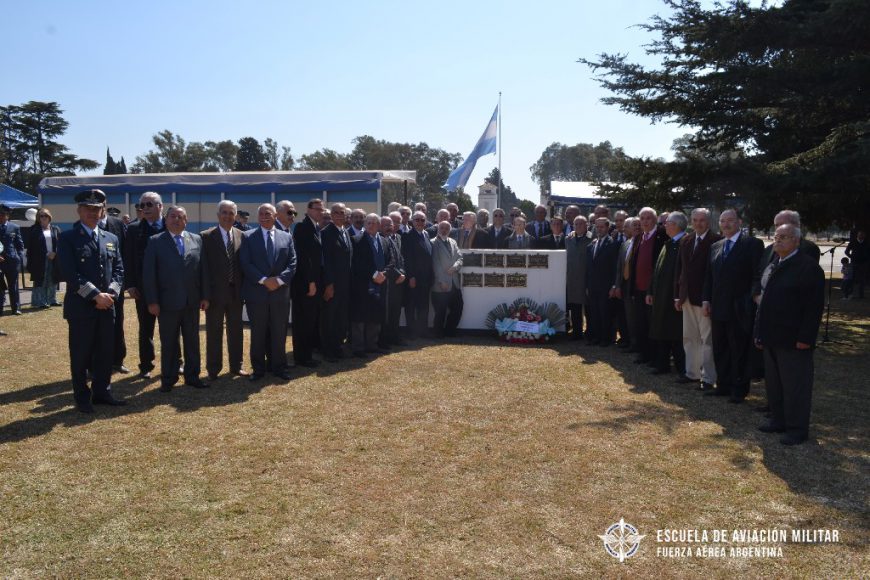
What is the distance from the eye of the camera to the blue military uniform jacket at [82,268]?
628 centimetres

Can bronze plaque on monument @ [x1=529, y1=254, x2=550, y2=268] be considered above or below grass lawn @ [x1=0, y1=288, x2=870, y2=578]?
above

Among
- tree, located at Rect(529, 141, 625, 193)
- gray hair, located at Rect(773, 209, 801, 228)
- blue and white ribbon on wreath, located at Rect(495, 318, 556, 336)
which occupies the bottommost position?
blue and white ribbon on wreath, located at Rect(495, 318, 556, 336)

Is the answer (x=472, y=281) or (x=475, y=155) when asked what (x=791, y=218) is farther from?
(x=475, y=155)

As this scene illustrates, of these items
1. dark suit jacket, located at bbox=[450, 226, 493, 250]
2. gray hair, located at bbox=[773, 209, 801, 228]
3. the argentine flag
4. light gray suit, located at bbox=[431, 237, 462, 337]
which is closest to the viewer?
gray hair, located at bbox=[773, 209, 801, 228]

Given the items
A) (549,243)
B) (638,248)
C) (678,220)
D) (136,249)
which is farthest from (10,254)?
(678,220)

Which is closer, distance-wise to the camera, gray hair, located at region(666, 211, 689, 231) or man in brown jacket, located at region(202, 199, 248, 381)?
man in brown jacket, located at region(202, 199, 248, 381)

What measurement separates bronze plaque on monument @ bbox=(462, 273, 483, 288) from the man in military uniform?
579 cm

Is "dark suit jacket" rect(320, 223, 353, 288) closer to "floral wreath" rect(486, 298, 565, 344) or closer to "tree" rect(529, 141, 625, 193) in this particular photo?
"floral wreath" rect(486, 298, 565, 344)

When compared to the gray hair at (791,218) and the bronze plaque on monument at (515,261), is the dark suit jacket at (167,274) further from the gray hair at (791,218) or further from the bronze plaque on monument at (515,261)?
the gray hair at (791,218)

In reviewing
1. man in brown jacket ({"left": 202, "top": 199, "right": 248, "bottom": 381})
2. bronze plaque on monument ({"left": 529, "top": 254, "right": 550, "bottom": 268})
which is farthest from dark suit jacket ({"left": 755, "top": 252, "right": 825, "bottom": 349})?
man in brown jacket ({"left": 202, "top": 199, "right": 248, "bottom": 381})

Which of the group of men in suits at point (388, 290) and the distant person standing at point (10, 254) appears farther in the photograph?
the distant person standing at point (10, 254)

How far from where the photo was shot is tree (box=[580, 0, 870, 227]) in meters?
8.33

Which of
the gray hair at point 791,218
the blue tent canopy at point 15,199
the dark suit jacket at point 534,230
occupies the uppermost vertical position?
the blue tent canopy at point 15,199

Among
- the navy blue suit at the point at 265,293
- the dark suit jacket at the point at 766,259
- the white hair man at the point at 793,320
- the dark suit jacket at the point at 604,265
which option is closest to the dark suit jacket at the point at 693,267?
the dark suit jacket at the point at 766,259
